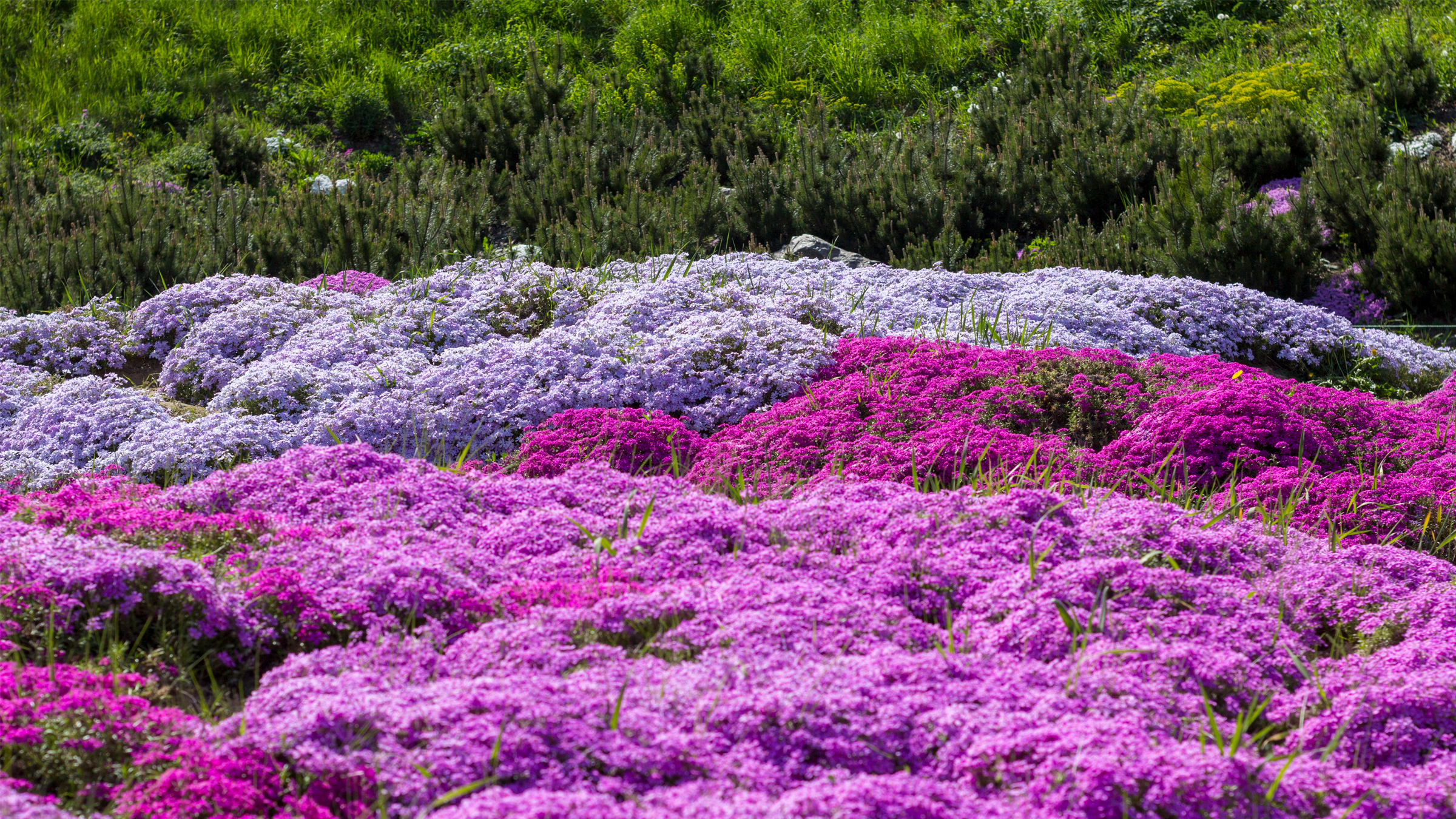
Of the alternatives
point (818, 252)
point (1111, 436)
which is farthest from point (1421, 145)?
point (1111, 436)

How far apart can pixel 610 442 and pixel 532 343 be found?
1.39 meters

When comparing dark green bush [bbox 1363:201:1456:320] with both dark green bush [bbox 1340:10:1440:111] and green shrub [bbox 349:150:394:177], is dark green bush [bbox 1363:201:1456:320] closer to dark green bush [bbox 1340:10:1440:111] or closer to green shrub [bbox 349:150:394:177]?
dark green bush [bbox 1340:10:1440:111]

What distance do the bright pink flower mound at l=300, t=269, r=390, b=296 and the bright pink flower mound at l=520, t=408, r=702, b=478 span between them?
2799 millimetres

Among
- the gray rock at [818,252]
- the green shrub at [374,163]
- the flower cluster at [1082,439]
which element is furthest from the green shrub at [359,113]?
the flower cluster at [1082,439]

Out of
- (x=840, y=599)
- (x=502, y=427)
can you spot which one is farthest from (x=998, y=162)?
(x=840, y=599)

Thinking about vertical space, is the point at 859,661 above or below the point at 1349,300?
above

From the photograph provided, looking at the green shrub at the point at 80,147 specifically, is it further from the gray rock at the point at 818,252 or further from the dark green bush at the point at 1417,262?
the dark green bush at the point at 1417,262

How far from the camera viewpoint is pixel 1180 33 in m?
16.4

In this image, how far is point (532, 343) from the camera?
7043 mm

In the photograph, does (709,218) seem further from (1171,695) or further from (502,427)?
(1171,695)

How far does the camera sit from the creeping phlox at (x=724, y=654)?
8.82ft

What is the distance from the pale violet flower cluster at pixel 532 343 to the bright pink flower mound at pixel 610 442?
26 centimetres

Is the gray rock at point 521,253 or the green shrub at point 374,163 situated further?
the green shrub at point 374,163

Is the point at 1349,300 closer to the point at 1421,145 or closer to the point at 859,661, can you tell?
the point at 1421,145
